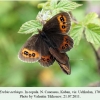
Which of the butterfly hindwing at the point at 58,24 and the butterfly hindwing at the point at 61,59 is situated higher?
the butterfly hindwing at the point at 58,24

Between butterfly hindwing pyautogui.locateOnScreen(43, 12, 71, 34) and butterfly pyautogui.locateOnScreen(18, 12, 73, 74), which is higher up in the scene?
butterfly hindwing pyautogui.locateOnScreen(43, 12, 71, 34)

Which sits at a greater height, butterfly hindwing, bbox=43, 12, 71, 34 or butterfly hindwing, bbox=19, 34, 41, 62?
butterfly hindwing, bbox=43, 12, 71, 34

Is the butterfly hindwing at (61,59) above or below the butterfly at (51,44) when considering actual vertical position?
below

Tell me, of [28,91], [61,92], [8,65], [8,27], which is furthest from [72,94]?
[8,27]

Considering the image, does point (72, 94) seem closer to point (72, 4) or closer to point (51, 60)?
point (51, 60)

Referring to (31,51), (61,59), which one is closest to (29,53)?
(31,51)

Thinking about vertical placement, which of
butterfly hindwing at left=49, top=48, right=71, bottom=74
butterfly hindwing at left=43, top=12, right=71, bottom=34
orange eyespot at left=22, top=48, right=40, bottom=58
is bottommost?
butterfly hindwing at left=49, top=48, right=71, bottom=74

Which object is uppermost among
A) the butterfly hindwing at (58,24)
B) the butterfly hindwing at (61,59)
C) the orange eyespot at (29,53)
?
the butterfly hindwing at (58,24)
